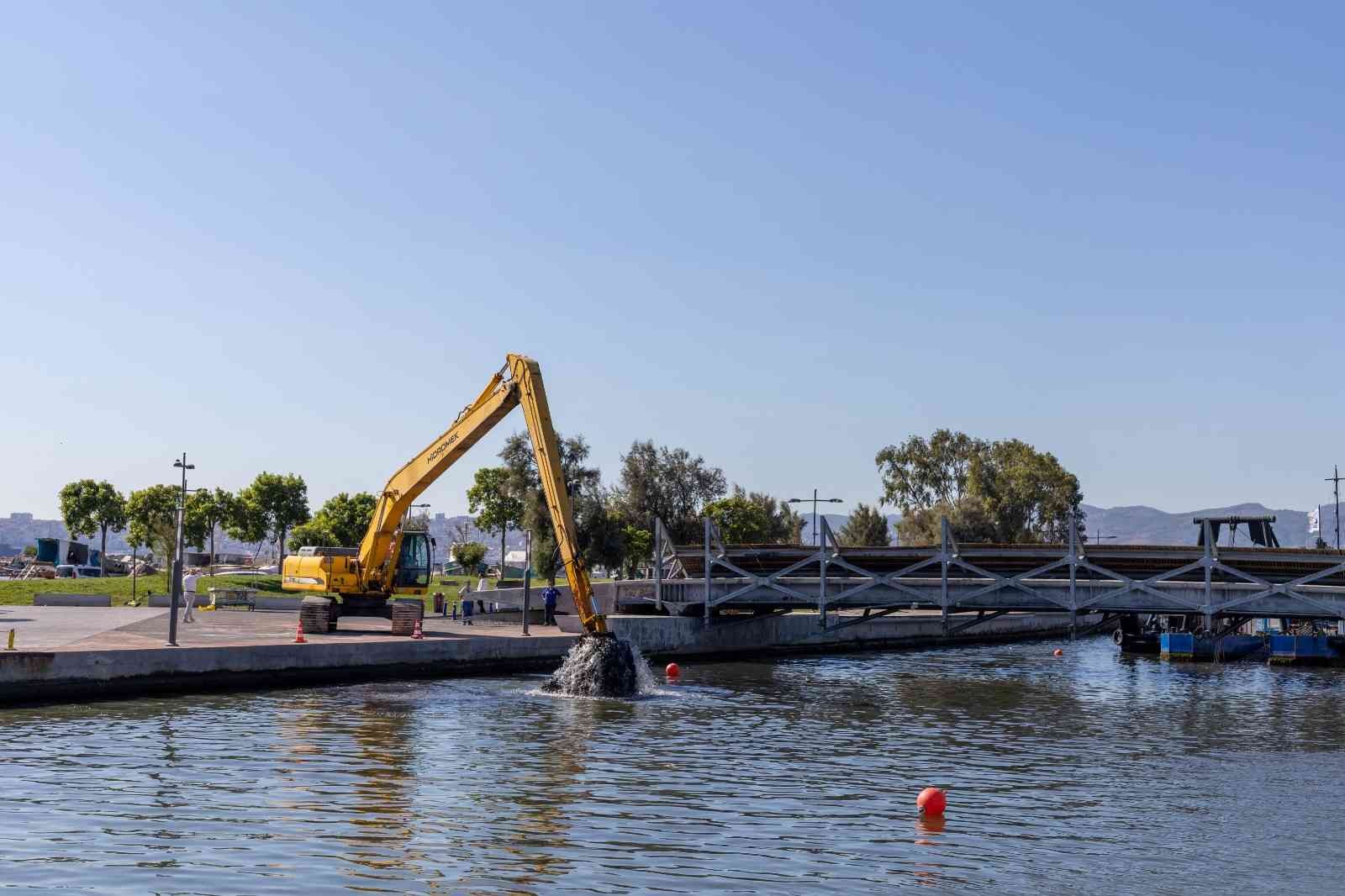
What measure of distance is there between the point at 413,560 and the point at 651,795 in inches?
1292

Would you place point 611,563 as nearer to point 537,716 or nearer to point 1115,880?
point 537,716

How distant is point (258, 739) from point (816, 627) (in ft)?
153

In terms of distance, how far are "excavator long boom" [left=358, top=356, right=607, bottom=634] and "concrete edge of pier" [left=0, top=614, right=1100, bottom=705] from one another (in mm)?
4116

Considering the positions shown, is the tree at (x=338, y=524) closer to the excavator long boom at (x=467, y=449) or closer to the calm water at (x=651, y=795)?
the excavator long boom at (x=467, y=449)

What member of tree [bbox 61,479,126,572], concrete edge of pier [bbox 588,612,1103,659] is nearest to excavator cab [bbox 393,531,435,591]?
concrete edge of pier [bbox 588,612,1103,659]

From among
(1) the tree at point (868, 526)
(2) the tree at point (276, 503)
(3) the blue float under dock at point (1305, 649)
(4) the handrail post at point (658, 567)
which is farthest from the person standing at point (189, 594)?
(1) the tree at point (868, 526)

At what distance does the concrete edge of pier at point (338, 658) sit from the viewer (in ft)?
120

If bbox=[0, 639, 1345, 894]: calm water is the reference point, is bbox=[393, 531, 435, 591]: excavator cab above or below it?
above

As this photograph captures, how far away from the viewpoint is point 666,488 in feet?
361

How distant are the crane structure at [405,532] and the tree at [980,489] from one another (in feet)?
269

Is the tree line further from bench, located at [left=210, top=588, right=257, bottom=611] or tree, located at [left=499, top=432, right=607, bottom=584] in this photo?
bench, located at [left=210, top=588, right=257, bottom=611]

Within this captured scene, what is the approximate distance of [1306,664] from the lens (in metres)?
64.8

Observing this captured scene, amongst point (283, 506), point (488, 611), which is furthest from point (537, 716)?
point (283, 506)

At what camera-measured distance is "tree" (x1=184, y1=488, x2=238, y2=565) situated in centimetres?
13200
